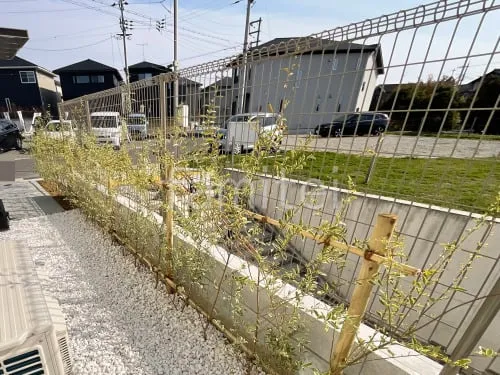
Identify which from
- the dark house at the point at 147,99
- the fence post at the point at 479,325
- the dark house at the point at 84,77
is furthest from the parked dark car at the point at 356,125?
the dark house at the point at 84,77

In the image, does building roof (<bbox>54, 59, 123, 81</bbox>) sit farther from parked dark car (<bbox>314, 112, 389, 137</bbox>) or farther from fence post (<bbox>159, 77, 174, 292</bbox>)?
parked dark car (<bbox>314, 112, 389, 137</bbox>)

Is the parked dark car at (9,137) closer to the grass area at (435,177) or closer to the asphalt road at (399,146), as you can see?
the asphalt road at (399,146)

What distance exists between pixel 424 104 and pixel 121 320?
272 cm

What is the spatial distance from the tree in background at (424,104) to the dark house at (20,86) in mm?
27709

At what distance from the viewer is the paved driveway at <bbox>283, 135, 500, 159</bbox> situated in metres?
1.23

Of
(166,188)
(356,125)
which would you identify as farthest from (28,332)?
(356,125)

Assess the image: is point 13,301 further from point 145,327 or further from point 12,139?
point 12,139

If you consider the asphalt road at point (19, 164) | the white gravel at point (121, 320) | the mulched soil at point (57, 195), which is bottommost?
the asphalt road at point (19, 164)

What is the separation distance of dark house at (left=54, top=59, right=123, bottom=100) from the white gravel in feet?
92.4

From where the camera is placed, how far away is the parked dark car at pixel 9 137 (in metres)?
10.7

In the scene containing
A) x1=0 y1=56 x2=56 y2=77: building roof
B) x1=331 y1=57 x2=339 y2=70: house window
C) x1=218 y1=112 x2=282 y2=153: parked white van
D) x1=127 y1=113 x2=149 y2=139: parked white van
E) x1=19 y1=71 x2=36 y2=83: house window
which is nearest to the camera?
x1=331 y1=57 x2=339 y2=70: house window

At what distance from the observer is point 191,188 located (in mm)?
1807

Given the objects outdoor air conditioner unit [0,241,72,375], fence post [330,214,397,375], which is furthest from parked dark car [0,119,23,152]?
fence post [330,214,397,375]

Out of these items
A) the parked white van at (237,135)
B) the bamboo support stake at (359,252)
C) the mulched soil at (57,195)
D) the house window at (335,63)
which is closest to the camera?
the bamboo support stake at (359,252)
